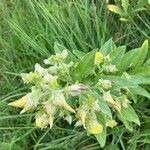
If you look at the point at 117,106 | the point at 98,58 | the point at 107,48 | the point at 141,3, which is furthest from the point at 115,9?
the point at 117,106

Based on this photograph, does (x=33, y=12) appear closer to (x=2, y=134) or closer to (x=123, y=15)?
(x=123, y=15)

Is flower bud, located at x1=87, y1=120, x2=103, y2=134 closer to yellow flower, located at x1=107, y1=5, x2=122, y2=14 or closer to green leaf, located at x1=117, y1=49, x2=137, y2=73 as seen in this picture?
green leaf, located at x1=117, y1=49, x2=137, y2=73

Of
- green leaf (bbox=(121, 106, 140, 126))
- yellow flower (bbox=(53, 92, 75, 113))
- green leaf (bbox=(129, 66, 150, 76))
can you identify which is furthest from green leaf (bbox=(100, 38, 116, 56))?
yellow flower (bbox=(53, 92, 75, 113))

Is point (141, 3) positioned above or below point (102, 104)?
above

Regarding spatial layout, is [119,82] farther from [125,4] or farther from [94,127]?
[125,4]

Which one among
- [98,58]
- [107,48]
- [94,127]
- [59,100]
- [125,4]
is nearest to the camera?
[59,100]

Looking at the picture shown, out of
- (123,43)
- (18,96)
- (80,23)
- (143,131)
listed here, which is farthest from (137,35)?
(18,96)

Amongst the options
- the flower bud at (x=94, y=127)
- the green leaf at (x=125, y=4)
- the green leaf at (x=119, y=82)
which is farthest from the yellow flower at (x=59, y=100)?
the green leaf at (x=125, y=4)

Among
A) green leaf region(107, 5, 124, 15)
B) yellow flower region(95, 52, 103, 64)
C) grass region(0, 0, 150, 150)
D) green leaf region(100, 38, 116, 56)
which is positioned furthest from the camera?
green leaf region(107, 5, 124, 15)

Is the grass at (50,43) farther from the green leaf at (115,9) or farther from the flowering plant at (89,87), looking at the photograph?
the flowering plant at (89,87)
